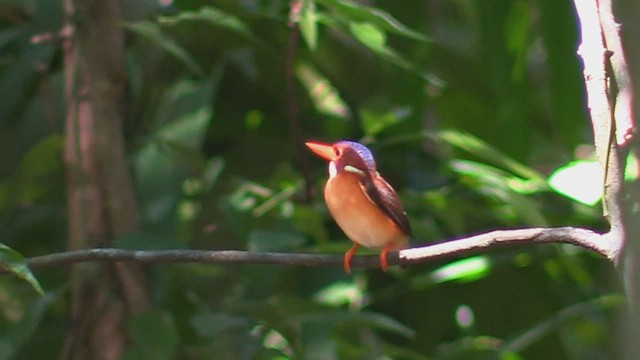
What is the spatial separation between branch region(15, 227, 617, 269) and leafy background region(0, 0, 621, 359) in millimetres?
487

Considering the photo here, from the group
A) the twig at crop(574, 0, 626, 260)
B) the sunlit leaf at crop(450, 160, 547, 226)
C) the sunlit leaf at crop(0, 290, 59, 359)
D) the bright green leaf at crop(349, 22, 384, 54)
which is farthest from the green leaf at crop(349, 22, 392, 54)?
the twig at crop(574, 0, 626, 260)

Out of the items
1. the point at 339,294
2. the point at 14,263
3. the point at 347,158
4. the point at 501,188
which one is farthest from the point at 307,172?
the point at 14,263

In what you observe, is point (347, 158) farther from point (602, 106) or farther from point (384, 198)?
point (602, 106)

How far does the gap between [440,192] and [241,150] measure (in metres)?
0.44

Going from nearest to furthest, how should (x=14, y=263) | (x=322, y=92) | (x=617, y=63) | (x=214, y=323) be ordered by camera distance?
1. (x=617, y=63)
2. (x=14, y=263)
3. (x=214, y=323)
4. (x=322, y=92)

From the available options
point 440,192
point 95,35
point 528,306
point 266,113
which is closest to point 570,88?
point 440,192

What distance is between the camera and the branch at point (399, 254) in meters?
1.11

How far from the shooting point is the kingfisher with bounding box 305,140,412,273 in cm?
151

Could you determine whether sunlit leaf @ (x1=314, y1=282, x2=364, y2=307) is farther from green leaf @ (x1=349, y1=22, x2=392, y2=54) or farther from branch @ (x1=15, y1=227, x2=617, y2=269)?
branch @ (x1=15, y1=227, x2=617, y2=269)

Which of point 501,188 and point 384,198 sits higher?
point 384,198

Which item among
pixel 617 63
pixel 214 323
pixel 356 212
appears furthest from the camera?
pixel 214 323

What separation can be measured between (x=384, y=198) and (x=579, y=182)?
0.79 meters

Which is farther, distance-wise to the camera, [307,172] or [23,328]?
[307,172]

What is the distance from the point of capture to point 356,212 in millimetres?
1516
